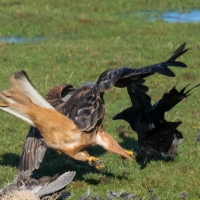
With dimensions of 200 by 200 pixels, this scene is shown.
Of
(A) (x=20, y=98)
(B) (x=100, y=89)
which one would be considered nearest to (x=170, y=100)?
(B) (x=100, y=89)

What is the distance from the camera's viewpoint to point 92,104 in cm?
601

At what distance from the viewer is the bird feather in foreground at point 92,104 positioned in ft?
18.9

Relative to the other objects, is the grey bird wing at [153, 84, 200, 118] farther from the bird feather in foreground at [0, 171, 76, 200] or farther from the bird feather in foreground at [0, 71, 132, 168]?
the bird feather in foreground at [0, 171, 76, 200]

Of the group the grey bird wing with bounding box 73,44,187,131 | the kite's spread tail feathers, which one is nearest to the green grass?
the grey bird wing with bounding box 73,44,187,131

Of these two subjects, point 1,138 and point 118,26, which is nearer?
point 1,138

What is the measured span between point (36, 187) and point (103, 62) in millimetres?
6952

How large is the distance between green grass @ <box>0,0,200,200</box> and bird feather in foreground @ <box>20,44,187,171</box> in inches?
16.8

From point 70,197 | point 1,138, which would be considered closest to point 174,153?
point 70,197

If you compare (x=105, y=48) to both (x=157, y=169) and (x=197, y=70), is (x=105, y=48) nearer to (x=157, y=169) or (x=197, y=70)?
(x=197, y=70)

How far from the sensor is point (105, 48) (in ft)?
44.4

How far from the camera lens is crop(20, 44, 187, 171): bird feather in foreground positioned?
575 centimetres

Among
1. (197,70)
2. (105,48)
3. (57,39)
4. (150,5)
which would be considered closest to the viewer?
(197,70)

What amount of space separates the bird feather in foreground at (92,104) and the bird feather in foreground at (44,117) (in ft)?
0.33

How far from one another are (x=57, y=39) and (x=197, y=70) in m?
4.68
